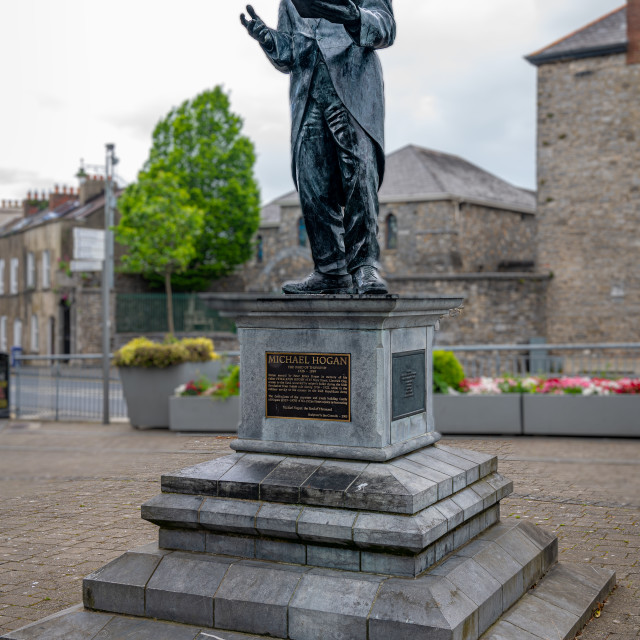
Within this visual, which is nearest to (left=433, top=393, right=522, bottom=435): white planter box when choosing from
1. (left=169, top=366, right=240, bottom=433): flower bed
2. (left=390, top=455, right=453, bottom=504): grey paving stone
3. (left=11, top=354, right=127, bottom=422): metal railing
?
(left=169, top=366, right=240, bottom=433): flower bed

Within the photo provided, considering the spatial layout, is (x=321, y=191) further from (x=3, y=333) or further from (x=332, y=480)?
(x=3, y=333)

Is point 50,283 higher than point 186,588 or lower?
higher

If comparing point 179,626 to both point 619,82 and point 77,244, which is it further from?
point 619,82

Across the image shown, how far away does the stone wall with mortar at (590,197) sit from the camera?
31062mm

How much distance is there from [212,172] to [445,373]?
28.3 meters

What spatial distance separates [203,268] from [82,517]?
32.9 meters

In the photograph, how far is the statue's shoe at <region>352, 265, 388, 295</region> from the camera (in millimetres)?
5422

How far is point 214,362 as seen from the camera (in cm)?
1513

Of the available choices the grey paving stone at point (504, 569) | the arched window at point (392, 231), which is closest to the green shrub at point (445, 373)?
the grey paving stone at point (504, 569)

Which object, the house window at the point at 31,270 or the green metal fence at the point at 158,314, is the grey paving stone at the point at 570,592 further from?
the house window at the point at 31,270

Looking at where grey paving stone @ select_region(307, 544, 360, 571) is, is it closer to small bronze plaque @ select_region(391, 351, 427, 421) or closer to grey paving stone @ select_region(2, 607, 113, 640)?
small bronze plaque @ select_region(391, 351, 427, 421)

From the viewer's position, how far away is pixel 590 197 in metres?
31.7

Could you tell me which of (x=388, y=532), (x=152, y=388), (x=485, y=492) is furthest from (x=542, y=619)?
(x=152, y=388)

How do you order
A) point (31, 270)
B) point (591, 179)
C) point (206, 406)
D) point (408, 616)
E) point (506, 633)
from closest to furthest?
point (408, 616) → point (506, 633) → point (206, 406) → point (591, 179) → point (31, 270)
